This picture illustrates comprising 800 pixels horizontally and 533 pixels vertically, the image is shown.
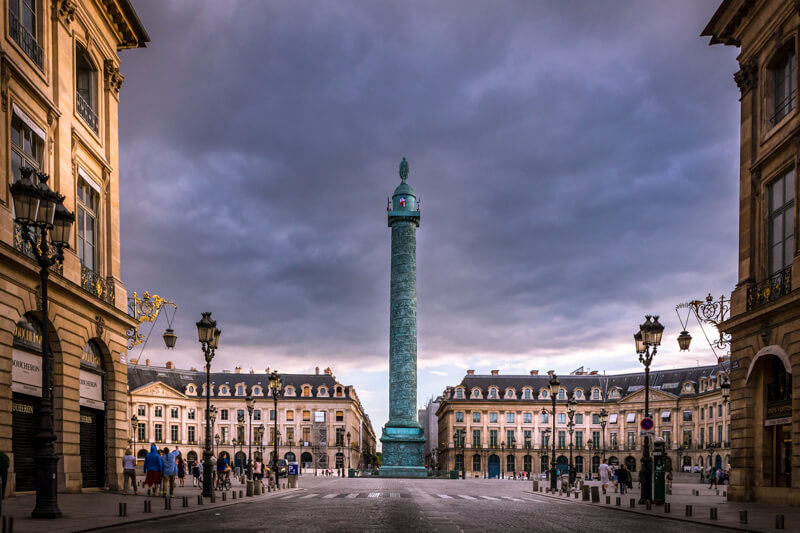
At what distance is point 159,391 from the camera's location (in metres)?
123

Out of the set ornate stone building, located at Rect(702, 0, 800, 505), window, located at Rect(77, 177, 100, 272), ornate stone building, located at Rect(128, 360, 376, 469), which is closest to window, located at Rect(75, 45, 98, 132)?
window, located at Rect(77, 177, 100, 272)

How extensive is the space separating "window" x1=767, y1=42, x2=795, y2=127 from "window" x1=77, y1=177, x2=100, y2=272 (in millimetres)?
22848

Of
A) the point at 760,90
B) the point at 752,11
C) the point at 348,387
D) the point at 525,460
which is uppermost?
the point at 752,11

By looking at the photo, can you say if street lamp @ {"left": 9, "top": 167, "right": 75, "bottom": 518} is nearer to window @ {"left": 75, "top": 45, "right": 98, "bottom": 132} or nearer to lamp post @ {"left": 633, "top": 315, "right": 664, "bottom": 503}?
window @ {"left": 75, "top": 45, "right": 98, "bottom": 132}

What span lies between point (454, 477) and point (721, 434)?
38.9 metres

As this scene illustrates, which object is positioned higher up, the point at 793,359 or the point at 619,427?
the point at 793,359

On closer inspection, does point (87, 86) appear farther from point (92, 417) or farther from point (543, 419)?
point (543, 419)

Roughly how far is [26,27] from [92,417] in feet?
40.9

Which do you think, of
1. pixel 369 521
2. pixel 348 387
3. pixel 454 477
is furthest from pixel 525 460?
pixel 369 521

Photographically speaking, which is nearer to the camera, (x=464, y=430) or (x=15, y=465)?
(x=15, y=465)

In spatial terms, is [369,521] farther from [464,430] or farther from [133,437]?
[464,430]

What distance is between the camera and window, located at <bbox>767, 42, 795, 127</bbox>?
88.5ft

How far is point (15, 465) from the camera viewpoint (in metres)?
21.8

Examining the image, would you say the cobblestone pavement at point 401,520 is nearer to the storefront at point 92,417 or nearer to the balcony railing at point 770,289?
the storefront at point 92,417
